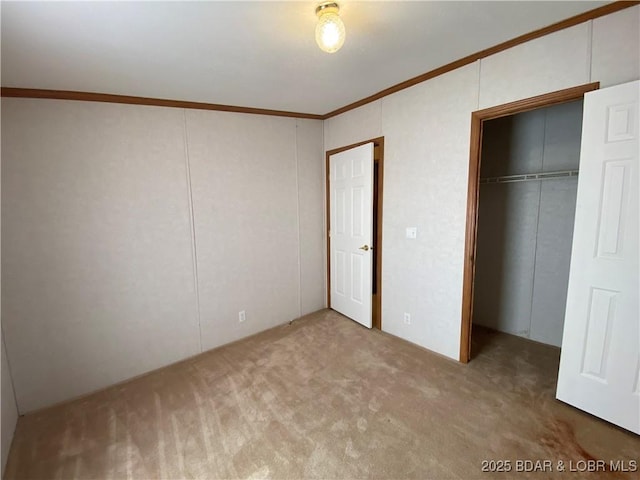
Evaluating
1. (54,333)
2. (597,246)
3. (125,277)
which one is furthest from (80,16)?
(597,246)

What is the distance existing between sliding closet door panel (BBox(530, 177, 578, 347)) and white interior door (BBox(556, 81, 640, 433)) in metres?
1.06

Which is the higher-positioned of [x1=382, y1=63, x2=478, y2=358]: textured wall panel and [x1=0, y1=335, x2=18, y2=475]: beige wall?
[x1=382, y1=63, x2=478, y2=358]: textured wall panel

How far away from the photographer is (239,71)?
6.88ft

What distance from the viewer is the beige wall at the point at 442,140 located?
167 centimetres

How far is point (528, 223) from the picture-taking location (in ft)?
9.33

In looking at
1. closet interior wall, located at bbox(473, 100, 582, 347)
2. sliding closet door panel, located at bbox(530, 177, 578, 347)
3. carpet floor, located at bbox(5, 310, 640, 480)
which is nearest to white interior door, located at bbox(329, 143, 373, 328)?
carpet floor, located at bbox(5, 310, 640, 480)

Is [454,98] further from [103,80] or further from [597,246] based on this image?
[103,80]

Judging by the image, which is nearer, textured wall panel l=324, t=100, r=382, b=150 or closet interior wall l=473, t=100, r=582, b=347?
closet interior wall l=473, t=100, r=582, b=347

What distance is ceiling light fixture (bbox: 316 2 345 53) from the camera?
4.64ft

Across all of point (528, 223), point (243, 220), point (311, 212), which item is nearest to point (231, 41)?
point (243, 220)

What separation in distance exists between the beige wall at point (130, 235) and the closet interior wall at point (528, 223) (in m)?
2.25

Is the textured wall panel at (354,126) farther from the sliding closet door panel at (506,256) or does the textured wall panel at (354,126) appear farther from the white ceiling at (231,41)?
the sliding closet door panel at (506,256)

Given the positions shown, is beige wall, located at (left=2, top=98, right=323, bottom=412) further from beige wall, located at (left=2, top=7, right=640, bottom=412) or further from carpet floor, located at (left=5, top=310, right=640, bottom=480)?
carpet floor, located at (left=5, top=310, right=640, bottom=480)

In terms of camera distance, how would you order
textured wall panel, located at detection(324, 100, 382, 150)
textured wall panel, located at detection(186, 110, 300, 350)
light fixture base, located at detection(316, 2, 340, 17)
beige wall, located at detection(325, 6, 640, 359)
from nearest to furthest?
1. light fixture base, located at detection(316, 2, 340, 17)
2. beige wall, located at detection(325, 6, 640, 359)
3. textured wall panel, located at detection(186, 110, 300, 350)
4. textured wall panel, located at detection(324, 100, 382, 150)
